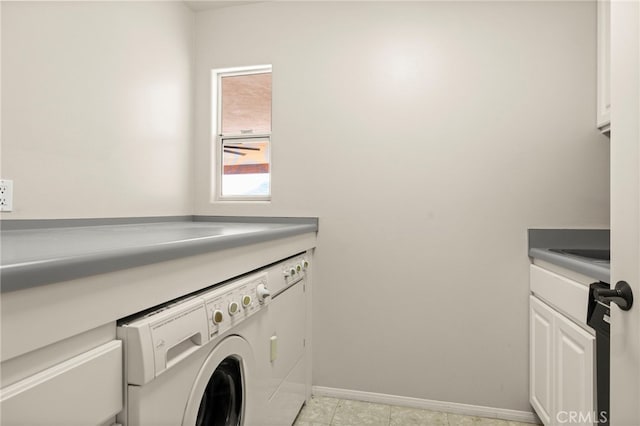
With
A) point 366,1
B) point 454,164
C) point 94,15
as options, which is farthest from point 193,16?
point 454,164

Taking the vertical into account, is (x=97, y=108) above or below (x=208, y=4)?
below

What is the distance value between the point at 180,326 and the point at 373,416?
1.57 metres

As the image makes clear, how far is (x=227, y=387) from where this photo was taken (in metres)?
1.25

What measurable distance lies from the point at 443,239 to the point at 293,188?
96 centimetres

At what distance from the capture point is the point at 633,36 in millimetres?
894

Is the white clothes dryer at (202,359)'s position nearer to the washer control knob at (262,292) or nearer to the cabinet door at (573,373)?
the washer control knob at (262,292)

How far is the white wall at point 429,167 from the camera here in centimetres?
201

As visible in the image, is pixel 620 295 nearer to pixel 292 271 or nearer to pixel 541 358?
pixel 541 358

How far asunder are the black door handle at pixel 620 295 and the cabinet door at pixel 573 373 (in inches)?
21.1

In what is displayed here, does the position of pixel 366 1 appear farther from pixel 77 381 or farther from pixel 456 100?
pixel 77 381

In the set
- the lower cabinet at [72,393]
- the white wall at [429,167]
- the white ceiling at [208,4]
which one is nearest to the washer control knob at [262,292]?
the lower cabinet at [72,393]

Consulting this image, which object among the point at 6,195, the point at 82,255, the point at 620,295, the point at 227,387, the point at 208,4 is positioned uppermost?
the point at 208,4

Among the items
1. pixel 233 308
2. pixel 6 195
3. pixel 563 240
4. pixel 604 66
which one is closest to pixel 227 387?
pixel 233 308

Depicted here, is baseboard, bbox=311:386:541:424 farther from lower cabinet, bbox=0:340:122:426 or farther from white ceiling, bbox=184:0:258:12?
white ceiling, bbox=184:0:258:12
